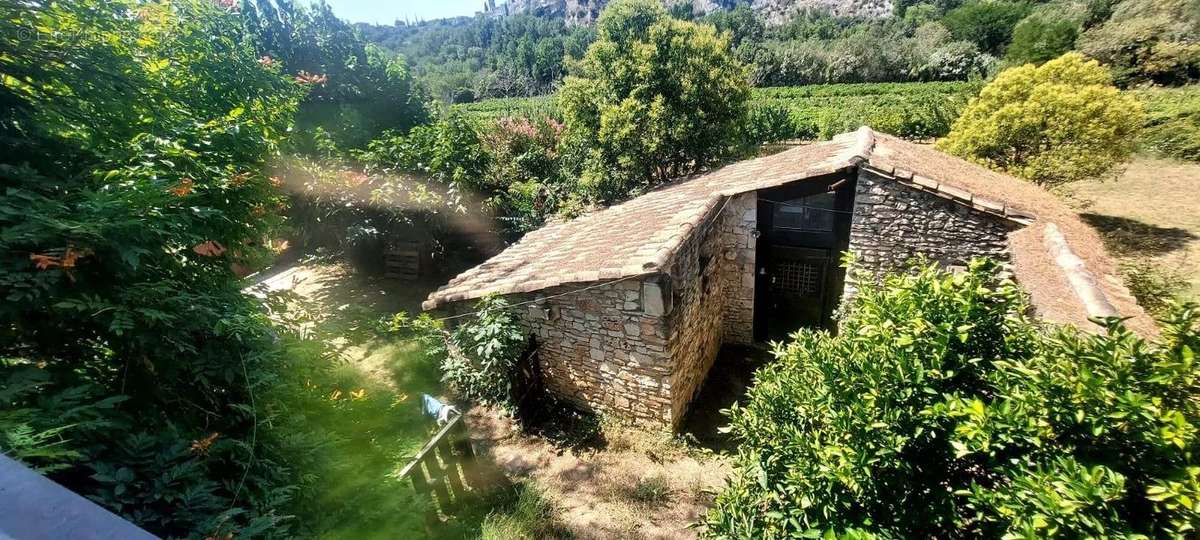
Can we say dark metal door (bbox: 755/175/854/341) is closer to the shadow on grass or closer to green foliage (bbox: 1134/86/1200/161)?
the shadow on grass

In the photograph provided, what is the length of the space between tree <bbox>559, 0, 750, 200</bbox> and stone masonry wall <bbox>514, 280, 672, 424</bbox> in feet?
21.5

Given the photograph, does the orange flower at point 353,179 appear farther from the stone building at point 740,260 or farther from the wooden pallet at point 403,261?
the stone building at point 740,260

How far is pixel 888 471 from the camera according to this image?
288cm

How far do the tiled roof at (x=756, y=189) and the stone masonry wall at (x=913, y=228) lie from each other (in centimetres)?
19

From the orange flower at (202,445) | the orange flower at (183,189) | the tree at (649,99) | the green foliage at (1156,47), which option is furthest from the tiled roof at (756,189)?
the green foliage at (1156,47)

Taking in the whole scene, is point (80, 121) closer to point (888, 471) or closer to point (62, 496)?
point (62, 496)

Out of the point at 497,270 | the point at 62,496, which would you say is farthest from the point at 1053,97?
the point at 62,496

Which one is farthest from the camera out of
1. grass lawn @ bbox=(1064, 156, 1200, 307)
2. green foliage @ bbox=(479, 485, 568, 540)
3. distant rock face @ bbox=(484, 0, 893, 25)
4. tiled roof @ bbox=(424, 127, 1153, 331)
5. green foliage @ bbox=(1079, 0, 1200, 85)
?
distant rock face @ bbox=(484, 0, 893, 25)

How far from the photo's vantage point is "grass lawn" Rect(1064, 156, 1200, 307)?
868cm

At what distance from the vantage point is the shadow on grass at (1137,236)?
9797 mm

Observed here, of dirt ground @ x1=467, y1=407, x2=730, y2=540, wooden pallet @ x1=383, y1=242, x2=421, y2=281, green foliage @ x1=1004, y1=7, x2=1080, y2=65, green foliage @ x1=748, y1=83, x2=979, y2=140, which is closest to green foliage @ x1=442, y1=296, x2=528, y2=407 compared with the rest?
dirt ground @ x1=467, y1=407, x2=730, y2=540

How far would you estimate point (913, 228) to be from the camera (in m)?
6.72

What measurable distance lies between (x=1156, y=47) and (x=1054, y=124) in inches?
814

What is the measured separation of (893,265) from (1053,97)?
727 cm
